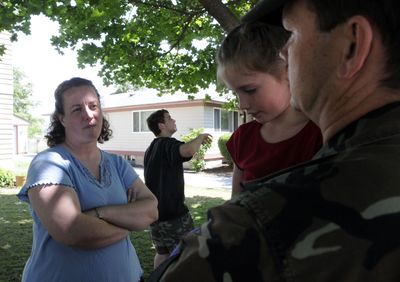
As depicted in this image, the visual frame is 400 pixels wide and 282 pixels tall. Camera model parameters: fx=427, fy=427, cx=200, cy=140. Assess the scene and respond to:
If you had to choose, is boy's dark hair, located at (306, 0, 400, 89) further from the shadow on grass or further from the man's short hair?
the shadow on grass

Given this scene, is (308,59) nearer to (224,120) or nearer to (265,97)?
(265,97)

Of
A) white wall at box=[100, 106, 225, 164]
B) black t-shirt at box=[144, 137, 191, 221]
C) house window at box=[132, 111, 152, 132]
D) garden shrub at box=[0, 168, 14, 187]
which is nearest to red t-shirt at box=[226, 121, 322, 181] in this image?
black t-shirt at box=[144, 137, 191, 221]

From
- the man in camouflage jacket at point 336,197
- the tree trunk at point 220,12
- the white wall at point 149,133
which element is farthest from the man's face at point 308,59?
the white wall at point 149,133

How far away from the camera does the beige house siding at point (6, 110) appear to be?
51.0ft

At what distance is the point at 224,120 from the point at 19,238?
18.2m

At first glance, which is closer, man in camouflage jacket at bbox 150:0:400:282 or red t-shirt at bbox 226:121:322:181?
man in camouflage jacket at bbox 150:0:400:282

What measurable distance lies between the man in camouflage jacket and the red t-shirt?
1030 millimetres

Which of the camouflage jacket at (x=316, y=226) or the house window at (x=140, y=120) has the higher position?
the house window at (x=140, y=120)

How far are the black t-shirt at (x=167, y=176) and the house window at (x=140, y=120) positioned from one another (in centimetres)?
2004

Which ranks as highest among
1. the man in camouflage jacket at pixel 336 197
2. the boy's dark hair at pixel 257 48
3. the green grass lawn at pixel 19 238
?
the boy's dark hair at pixel 257 48

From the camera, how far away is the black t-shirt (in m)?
5.30

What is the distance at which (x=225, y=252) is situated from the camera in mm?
800

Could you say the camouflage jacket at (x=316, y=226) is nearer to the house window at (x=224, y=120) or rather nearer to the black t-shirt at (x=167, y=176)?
the black t-shirt at (x=167, y=176)

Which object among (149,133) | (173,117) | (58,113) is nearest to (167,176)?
(58,113)
